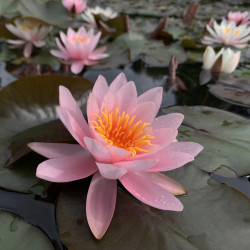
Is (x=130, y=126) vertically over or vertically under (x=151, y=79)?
over

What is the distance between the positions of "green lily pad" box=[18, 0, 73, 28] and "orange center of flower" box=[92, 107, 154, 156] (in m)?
1.75

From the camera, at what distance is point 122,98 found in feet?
2.91

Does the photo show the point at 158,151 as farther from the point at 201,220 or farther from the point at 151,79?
the point at 151,79

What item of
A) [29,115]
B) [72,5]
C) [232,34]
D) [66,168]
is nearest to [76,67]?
[29,115]

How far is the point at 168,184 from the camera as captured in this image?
764 mm

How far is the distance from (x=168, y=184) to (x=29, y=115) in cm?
68

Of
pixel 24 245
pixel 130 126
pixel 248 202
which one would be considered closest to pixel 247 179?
pixel 248 202

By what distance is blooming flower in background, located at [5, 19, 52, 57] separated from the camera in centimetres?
211

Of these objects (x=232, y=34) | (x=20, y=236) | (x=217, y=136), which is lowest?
(x=20, y=236)

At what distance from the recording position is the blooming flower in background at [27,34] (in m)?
2.11

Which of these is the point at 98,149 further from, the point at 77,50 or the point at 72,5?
the point at 72,5

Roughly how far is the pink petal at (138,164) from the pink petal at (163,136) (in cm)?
13

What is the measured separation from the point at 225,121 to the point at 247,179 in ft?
1.23

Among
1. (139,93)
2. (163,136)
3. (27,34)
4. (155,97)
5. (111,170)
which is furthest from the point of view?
(27,34)
